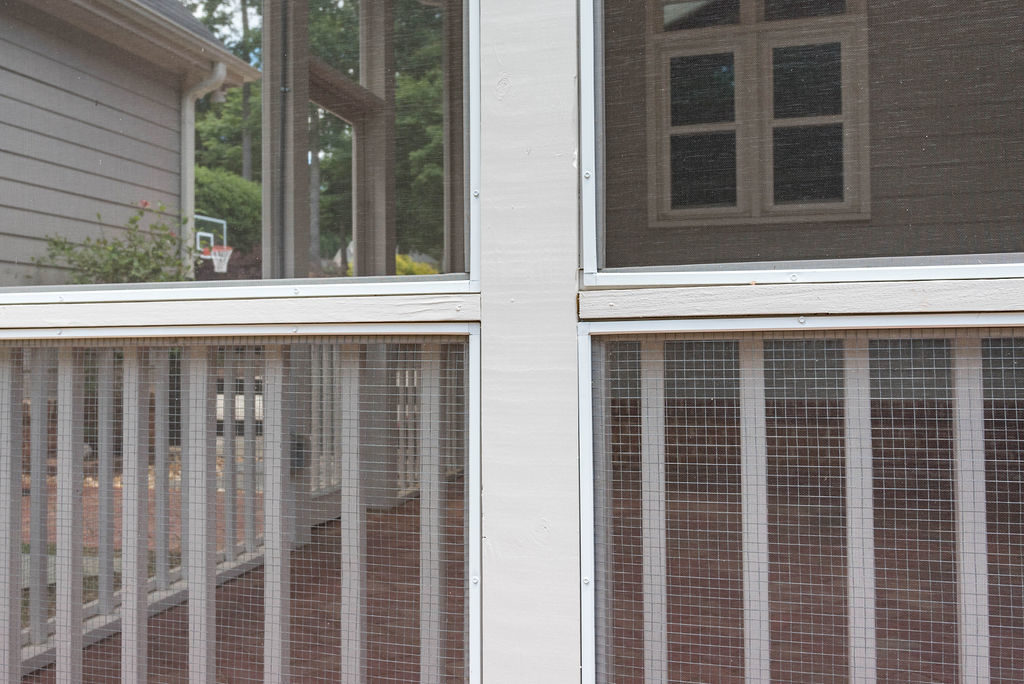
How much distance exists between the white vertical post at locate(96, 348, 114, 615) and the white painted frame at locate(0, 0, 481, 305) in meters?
0.16

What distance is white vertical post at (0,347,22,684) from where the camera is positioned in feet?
4.80

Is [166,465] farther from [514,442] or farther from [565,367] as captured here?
[565,367]

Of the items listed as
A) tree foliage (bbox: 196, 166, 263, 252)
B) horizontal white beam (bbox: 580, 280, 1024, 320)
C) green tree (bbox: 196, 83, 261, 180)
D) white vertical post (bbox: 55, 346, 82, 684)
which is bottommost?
white vertical post (bbox: 55, 346, 82, 684)

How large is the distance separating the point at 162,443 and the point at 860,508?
1355 millimetres

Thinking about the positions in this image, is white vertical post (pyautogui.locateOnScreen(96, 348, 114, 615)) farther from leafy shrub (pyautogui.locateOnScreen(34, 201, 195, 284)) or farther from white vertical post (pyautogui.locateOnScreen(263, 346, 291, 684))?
white vertical post (pyautogui.locateOnScreen(263, 346, 291, 684))

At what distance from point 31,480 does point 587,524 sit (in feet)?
4.08

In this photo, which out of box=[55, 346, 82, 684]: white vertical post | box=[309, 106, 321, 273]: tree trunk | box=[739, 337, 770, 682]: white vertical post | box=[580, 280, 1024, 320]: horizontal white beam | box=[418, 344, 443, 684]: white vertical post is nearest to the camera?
box=[580, 280, 1024, 320]: horizontal white beam

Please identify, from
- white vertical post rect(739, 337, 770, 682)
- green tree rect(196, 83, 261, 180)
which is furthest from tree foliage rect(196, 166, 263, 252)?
white vertical post rect(739, 337, 770, 682)

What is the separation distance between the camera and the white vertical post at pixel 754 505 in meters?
1.13

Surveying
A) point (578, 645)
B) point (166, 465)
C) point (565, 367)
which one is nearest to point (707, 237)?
point (565, 367)

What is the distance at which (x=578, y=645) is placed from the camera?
1.14 meters

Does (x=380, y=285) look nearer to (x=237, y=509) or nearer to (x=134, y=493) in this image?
(x=237, y=509)

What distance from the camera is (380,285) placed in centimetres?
125

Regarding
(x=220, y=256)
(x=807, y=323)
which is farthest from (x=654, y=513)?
(x=220, y=256)
